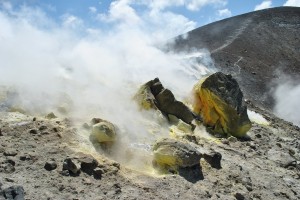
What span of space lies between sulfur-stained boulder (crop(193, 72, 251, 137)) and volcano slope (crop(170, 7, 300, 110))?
36.7 ft

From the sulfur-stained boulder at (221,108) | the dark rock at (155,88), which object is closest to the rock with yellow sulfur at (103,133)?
the dark rock at (155,88)

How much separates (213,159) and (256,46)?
95.4 ft

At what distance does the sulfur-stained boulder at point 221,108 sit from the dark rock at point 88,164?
679 cm

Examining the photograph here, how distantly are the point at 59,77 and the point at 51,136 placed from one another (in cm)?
470

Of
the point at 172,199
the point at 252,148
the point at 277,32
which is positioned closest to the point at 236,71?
the point at 277,32

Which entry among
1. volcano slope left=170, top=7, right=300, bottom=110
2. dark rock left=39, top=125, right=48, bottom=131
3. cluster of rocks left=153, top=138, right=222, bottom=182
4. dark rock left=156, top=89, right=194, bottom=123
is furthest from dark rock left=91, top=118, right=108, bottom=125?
volcano slope left=170, top=7, right=300, bottom=110

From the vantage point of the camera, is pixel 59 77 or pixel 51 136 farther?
pixel 59 77

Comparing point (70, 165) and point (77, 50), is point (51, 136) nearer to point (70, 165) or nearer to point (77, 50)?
point (70, 165)

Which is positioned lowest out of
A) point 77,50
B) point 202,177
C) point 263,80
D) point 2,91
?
point 202,177

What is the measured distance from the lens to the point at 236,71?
1205 inches

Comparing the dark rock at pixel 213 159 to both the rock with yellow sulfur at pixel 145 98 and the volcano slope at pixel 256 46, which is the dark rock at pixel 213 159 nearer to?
the rock with yellow sulfur at pixel 145 98

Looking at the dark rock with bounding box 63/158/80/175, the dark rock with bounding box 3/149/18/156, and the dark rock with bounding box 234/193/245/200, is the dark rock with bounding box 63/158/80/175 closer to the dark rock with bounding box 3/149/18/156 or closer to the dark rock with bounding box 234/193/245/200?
the dark rock with bounding box 3/149/18/156

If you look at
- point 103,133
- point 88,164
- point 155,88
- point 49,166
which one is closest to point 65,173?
point 49,166

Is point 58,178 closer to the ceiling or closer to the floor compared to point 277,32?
closer to the floor
